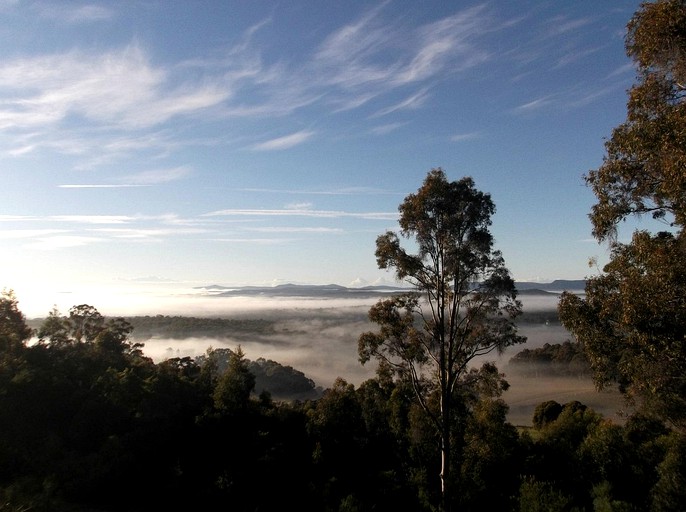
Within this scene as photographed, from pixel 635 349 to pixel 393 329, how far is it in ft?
28.0

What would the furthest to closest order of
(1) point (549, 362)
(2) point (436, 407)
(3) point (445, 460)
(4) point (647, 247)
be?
(1) point (549, 362) → (2) point (436, 407) → (3) point (445, 460) → (4) point (647, 247)

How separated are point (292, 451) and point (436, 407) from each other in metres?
10.5

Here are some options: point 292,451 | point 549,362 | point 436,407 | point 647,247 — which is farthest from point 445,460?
point 549,362

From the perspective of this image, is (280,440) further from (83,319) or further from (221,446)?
(83,319)

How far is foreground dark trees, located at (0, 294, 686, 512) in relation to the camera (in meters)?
21.0

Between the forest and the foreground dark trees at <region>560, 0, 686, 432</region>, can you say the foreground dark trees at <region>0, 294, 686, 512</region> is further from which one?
the foreground dark trees at <region>560, 0, 686, 432</region>

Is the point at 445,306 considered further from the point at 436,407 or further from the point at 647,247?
the point at 647,247

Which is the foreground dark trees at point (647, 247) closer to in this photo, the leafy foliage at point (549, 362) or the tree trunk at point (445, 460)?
the tree trunk at point (445, 460)

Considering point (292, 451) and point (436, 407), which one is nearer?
point (436, 407)

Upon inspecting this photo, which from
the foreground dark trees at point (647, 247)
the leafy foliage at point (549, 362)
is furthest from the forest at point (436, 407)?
the leafy foliage at point (549, 362)

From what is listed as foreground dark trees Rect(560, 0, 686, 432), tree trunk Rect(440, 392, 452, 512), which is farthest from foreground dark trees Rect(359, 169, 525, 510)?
foreground dark trees Rect(560, 0, 686, 432)

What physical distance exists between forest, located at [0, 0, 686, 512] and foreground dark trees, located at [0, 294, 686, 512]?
4.1 inches

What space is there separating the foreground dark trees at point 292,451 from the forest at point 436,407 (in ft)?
0.34

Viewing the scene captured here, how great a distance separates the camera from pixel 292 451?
2755 cm
